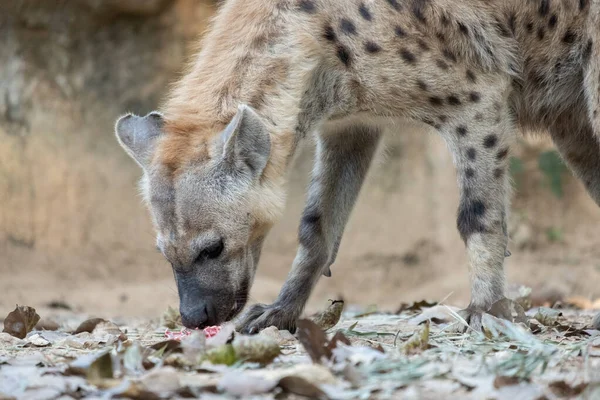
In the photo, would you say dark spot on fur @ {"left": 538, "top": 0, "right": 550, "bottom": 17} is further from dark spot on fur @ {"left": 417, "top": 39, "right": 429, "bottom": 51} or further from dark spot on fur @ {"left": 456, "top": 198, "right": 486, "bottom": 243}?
dark spot on fur @ {"left": 456, "top": 198, "right": 486, "bottom": 243}

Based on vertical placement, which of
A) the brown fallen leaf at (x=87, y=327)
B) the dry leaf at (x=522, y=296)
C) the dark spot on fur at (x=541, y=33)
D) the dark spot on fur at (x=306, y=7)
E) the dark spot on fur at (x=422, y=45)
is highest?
the dark spot on fur at (x=306, y=7)

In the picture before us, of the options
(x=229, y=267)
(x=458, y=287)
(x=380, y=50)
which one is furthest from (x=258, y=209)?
(x=458, y=287)

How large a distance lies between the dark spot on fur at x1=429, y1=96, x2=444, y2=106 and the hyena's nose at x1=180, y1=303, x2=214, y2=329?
1.77 metres

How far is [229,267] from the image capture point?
4.88 m

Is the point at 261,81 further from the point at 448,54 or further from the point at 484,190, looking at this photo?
the point at 484,190

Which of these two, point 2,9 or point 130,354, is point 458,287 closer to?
point 2,9

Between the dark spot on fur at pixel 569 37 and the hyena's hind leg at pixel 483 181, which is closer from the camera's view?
the hyena's hind leg at pixel 483 181

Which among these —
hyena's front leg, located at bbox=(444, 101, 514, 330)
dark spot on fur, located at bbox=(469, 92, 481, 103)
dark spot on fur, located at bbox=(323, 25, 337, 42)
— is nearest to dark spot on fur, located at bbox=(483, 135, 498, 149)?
hyena's front leg, located at bbox=(444, 101, 514, 330)

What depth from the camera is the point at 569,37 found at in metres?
5.44

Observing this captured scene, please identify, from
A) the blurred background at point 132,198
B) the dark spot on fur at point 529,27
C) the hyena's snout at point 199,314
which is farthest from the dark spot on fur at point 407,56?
the blurred background at point 132,198

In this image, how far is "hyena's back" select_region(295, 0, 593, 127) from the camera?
5090mm

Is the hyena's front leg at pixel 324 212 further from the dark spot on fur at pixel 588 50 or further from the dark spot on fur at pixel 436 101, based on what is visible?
the dark spot on fur at pixel 588 50

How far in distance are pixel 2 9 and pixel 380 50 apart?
7508mm

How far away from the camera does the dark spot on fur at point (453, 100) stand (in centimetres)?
515
